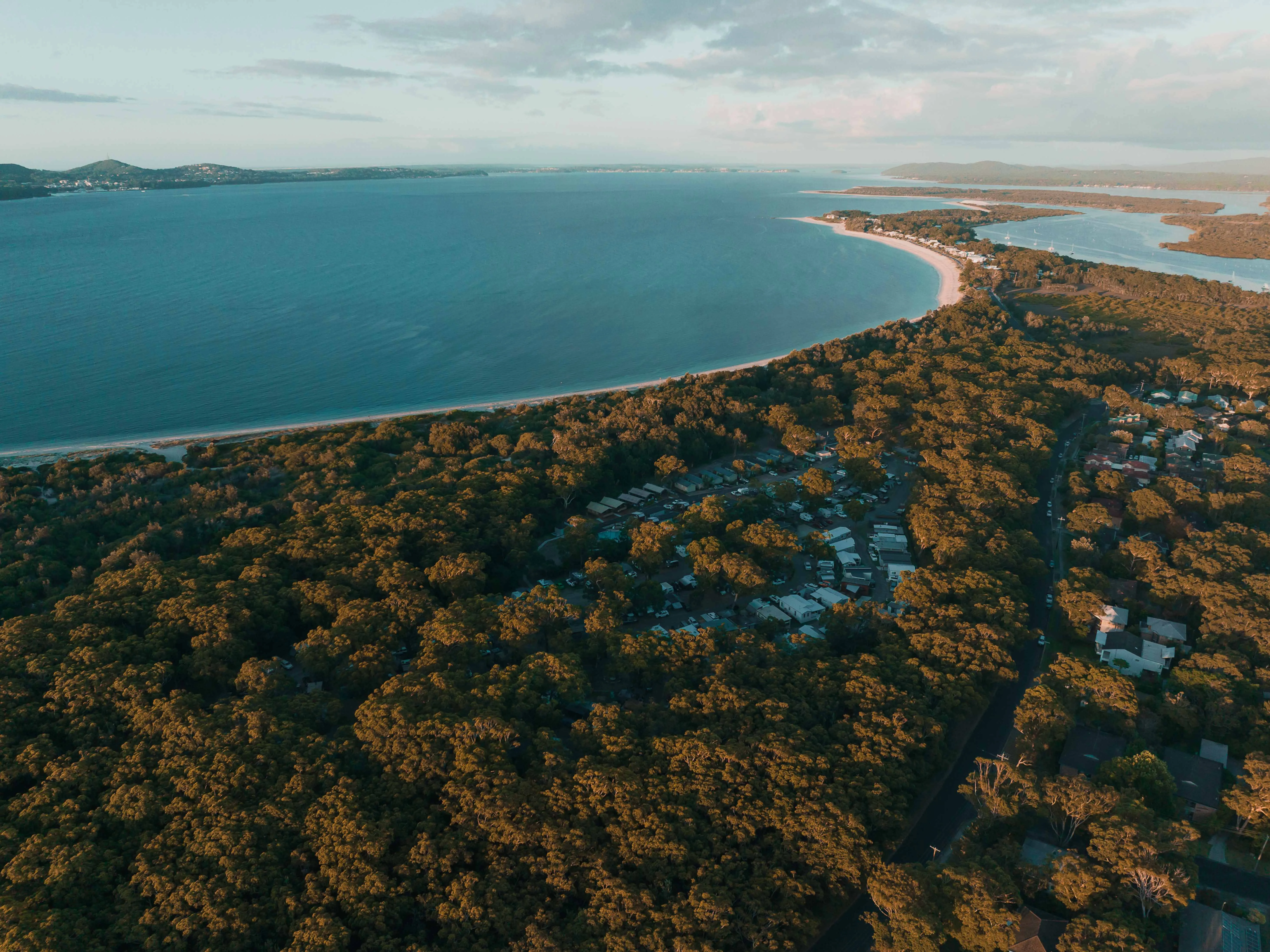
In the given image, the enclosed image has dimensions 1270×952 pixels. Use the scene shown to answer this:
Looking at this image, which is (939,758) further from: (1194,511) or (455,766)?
(1194,511)

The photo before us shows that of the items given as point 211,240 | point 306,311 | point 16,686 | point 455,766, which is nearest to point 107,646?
point 16,686

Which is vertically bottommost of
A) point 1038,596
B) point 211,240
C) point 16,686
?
point 1038,596

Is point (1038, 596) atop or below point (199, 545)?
below

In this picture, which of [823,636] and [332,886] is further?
[823,636]

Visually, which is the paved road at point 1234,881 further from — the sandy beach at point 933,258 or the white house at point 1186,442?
the sandy beach at point 933,258

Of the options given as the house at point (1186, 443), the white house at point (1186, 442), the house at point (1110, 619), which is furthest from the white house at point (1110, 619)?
the white house at point (1186, 442)

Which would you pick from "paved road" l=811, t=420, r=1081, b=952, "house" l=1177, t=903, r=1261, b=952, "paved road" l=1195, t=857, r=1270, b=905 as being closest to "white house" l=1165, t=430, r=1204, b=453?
"paved road" l=811, t=420, r=1081, b=952

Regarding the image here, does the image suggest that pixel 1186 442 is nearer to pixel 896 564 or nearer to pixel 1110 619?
pixel 1110 619
